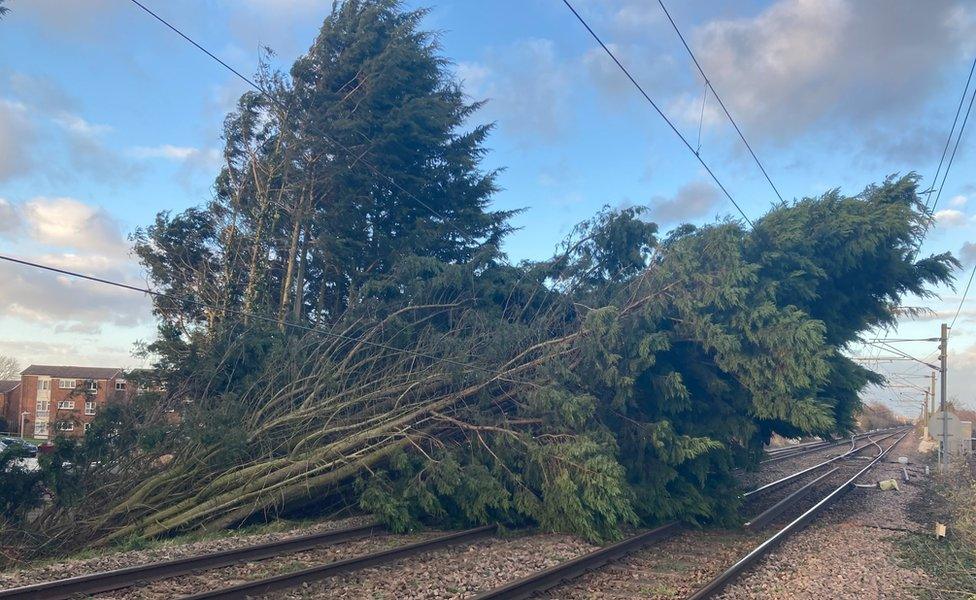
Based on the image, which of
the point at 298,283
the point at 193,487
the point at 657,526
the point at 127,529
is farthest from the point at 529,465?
the point at 298,283

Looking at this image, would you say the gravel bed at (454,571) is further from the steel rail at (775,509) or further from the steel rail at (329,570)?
the steel rail at (775,509)

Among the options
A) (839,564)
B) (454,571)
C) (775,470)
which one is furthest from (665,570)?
(775,470)

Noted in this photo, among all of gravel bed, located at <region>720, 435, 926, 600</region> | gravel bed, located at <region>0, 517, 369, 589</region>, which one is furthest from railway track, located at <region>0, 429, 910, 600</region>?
gravel bed, located at <region>0, 517, 369, 589</region>

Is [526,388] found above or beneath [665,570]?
above

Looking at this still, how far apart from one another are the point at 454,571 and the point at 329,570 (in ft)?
5.81

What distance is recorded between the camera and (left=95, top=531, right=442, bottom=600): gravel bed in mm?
8539

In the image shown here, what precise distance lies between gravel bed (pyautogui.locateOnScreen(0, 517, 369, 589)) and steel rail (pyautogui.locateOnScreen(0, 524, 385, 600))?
1.39 feet

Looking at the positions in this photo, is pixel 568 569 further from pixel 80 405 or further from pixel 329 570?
pixel 80 405

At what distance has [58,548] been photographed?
1130cm

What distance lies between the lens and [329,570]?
9648 mm

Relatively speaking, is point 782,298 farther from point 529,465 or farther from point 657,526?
point 529,465

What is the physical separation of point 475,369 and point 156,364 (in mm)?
6755

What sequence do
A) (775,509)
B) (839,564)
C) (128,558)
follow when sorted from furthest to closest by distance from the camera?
(775,509), (839,564), (128,558)

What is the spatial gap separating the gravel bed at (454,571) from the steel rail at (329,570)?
0.14 m
